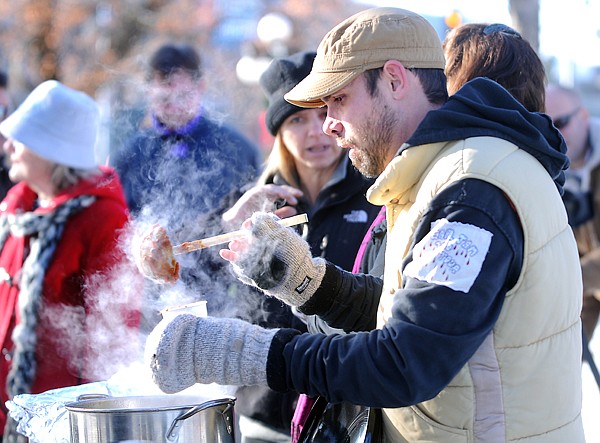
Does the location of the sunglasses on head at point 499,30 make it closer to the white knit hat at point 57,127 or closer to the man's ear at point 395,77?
the man's ear at point 395,77

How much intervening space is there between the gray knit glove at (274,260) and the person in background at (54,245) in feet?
4.51

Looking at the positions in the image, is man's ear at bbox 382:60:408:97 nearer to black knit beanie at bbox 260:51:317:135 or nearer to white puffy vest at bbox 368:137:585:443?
white puffy vest at bbox 368:137:585:443

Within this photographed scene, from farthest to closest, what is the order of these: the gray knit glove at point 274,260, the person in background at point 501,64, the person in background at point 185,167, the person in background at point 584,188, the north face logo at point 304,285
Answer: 1. the person in background at point 584,188
2. the person in background at point 185,167
3. the person in background at point 501,64
4. the north face logo at point 304,285
5. the gray knit glove at point 274,260

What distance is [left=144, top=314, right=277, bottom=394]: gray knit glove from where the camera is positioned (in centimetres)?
220

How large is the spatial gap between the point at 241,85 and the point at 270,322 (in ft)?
69.6

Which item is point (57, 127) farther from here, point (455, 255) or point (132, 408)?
point (455, 255)

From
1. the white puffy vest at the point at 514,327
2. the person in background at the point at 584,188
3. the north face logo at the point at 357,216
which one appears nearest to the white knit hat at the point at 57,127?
the north face logo at the point at 357,216

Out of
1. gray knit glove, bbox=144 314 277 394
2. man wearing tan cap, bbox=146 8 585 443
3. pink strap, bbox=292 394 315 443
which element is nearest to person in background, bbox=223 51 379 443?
pink strap, bbox=292 394 315 443

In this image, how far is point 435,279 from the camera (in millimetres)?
2045

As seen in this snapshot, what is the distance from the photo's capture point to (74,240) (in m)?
3.94

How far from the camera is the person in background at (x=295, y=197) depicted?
3727mm

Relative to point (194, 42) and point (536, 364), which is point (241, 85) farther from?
point (536, 364)

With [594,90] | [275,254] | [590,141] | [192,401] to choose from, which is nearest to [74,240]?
[192,401]

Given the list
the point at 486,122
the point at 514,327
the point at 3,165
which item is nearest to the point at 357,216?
the point at 486,122
